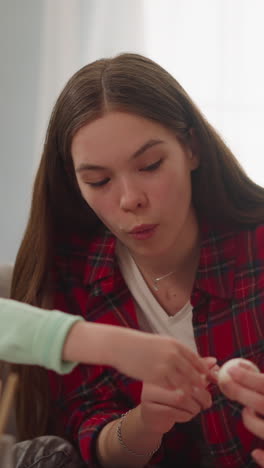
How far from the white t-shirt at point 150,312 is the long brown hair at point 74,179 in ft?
0.35

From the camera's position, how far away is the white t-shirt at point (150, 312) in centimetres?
115

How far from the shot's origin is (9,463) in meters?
0.71

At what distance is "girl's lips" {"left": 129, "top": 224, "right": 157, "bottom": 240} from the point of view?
1013 mm

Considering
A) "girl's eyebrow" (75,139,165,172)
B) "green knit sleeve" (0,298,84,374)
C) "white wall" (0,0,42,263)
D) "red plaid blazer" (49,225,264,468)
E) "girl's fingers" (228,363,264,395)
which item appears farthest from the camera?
"white wall" (0,0,42,263)

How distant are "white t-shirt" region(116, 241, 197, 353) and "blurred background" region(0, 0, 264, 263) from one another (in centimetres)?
75

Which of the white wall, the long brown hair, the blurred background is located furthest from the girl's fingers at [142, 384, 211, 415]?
the white wall

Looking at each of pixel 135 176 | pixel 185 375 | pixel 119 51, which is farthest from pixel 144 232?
pixel 119 51

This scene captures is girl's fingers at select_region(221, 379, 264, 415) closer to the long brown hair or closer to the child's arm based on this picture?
the child's arm

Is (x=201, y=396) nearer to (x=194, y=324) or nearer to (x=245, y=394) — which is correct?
(x=245, y=394)

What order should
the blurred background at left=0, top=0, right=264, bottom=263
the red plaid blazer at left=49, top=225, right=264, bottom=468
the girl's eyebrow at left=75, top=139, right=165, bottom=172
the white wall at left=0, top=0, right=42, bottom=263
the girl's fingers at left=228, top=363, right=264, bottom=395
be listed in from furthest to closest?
the white wall at left=0, top=0, right=42, bottom=263, the blurred background at left=0, top=0, right=264, bottom=263, the red plaid blazer at left=49, top=225, right=264, bottom=468, the girl's eyebrow at left=75, top=139, right=165, bottom=172, the girl's fingers at left=228, top=363, right=264, bottom=395

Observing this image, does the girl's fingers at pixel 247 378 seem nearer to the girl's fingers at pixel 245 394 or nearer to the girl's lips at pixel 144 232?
the girl's fingers at pixel 245 394

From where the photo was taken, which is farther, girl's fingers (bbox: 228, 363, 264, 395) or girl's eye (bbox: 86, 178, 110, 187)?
girl's eye (bbox: 86, 178, 110, 187)

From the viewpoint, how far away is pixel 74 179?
3.83 ft

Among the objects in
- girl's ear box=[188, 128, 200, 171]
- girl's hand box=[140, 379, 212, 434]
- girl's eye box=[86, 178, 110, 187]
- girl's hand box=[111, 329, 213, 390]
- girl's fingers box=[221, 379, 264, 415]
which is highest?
girl's ear box=[188, 128, 200, 171]
